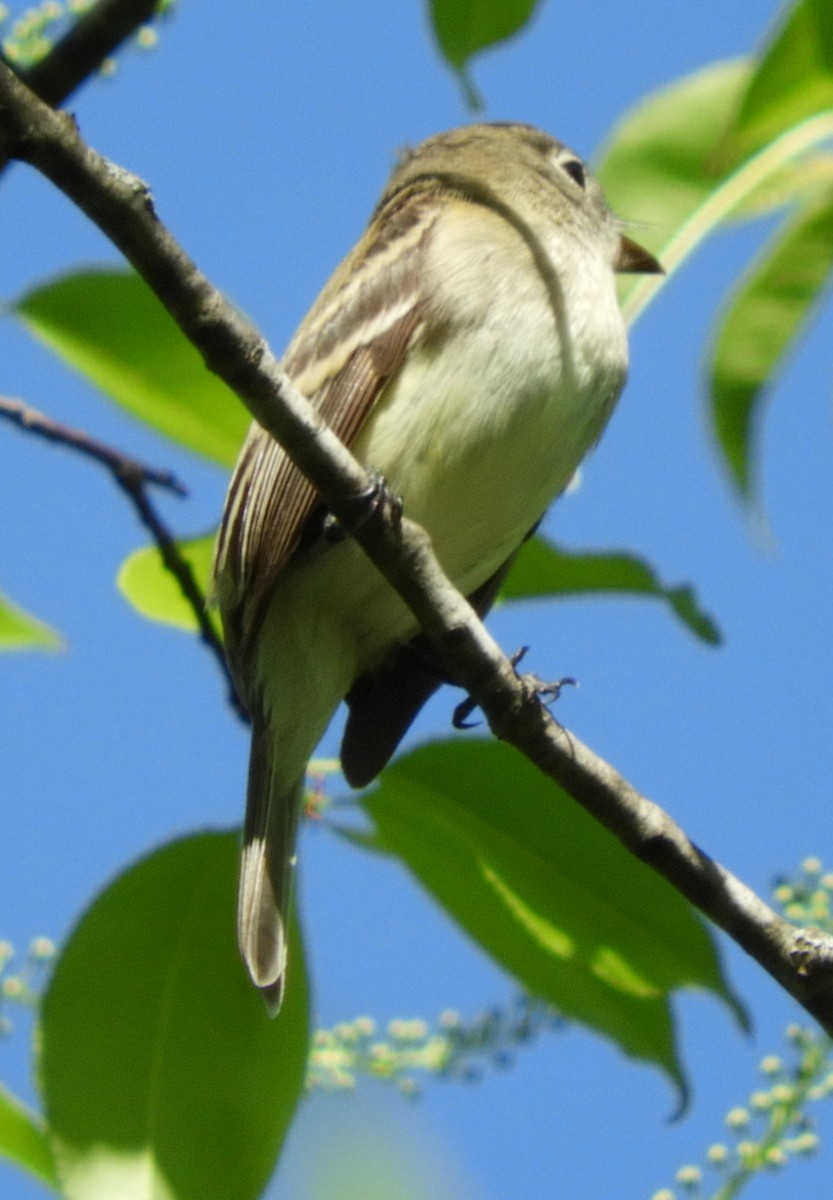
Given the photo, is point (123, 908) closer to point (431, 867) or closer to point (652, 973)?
point (431, 867)

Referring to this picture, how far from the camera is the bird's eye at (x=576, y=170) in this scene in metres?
4.11

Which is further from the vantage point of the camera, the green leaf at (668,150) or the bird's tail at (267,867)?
the green leaf at (668,150)

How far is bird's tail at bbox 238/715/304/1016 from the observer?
2.16 metres

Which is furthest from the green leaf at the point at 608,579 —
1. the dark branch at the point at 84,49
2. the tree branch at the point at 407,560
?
the dark branch at the point at 84,49

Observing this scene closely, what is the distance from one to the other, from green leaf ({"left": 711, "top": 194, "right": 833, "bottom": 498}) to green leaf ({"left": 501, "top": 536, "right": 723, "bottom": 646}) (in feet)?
0.69

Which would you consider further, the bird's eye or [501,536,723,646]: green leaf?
the bird's eye

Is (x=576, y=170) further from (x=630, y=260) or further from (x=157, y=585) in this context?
(x=157, y=585)

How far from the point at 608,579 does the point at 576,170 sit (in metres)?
2.11

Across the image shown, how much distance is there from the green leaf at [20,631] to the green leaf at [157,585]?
0.48 ft

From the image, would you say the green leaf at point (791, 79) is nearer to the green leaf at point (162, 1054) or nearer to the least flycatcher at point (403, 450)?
the least flycatcher at point (403, 450)

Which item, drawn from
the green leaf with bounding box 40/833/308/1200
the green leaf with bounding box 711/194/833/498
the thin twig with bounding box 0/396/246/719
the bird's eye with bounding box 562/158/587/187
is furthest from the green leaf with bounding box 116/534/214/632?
the bird's eye with bounding box 562/158/587/187

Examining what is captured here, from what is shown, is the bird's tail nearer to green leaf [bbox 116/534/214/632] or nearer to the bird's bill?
green leaf [bbox 116/534/214/632]

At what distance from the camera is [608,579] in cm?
238

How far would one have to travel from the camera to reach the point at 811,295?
2.32 meters
